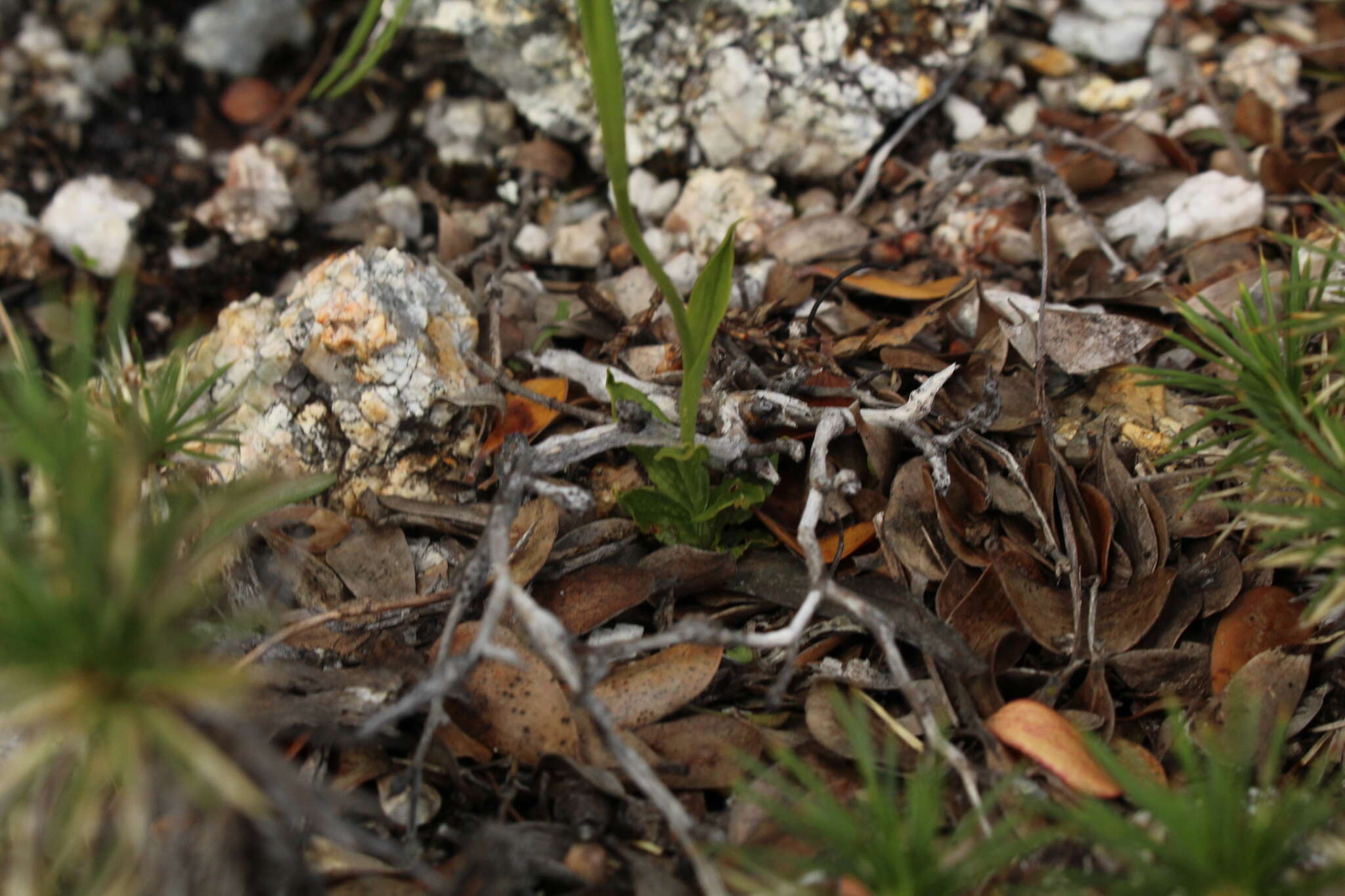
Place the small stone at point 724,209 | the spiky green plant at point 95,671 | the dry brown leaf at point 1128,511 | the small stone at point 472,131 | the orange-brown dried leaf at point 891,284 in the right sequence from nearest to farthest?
1. the spiky green plant at point 95,671
2. the dry brown leaf at point 1128,511
3. the orange-brown dried leaf at point 891,284
4. the small stone at point 724,209
5. the small stone at point 472,131

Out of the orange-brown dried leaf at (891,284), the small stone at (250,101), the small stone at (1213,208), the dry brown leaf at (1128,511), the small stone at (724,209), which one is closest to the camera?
the dry brown leaf at (1128,511)

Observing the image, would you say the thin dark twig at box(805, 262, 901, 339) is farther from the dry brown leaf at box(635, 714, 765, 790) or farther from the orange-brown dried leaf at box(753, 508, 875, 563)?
the dry brown leaf at box(635, 714, 765, 790)

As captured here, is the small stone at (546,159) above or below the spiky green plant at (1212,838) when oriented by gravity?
above

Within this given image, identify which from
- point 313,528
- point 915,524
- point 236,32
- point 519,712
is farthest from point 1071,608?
point 236,32

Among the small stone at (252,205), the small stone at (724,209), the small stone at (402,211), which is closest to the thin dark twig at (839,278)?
the small stone at (724,209)

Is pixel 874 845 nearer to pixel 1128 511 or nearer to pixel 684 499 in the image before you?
pixel 684 499

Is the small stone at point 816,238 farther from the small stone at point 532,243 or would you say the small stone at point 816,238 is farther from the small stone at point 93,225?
the small stone at point 93,225

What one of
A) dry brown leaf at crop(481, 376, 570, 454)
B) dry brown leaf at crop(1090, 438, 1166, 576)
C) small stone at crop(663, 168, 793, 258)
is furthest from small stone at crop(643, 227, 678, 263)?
dry brown leaf at crop(1090, 438, 1166, 576)
